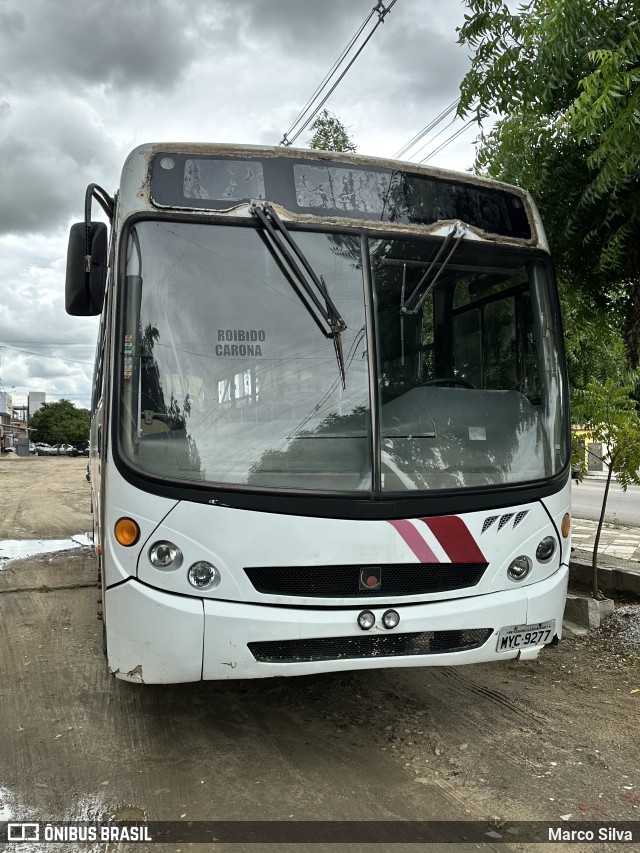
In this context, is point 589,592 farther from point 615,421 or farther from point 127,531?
point 127,531

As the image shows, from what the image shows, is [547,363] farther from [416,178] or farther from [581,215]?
[581,215]

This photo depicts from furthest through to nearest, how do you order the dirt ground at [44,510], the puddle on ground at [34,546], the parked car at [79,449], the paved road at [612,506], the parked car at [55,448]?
the parked car at [55,448] < the parked car at [79,449] < the paved road at [612,506] < the dirt ground at [44,510] < the puddle on ground at [34,546]

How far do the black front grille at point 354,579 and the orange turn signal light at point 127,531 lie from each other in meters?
0.56

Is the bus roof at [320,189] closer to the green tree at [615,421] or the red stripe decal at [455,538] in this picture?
the red stripe decal at [455,538]

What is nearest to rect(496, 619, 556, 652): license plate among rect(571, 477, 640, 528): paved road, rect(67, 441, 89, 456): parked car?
rect(571, 477, 640, 528): paved road

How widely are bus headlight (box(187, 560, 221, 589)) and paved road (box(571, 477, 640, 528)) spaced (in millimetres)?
11154

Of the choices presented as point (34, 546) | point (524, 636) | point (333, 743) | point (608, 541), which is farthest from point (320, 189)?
point (608, 541)

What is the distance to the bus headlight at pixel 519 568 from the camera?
4047 mm

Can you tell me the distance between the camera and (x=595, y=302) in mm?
6562

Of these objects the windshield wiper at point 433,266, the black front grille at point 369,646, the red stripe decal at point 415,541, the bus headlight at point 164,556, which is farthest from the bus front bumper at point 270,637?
the windshield wiper at point 433,266

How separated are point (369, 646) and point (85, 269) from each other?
262 cm

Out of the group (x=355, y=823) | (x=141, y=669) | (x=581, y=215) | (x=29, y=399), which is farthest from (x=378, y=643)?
(x=29, y=399)

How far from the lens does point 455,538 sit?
3.88 m

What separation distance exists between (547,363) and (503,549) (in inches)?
48.6
